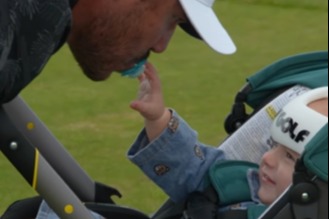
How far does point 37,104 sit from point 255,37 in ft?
5.93

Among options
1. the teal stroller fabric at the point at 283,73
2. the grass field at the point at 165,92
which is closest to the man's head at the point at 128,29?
the teal stroller fabric at the point at 283,73

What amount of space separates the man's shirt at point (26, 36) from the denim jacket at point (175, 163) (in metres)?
1.20

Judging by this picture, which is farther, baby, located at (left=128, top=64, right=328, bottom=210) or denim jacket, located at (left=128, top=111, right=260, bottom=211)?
denim jacket, located at (left=128, top=111, right=260, bottom=211)

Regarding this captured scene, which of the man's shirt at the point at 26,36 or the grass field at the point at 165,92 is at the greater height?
the man's shirt at the point at 26,36

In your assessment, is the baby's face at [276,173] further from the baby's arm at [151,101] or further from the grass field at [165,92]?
the grass field at [165,92]

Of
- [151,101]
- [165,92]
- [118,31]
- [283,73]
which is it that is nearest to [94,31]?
[118,31]

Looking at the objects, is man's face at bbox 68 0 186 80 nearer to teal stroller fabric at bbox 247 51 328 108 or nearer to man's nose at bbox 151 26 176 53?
man's nose at bbox 151 26 176 53

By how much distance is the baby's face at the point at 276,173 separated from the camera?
3297 mm

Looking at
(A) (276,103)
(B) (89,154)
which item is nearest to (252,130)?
(A) (276,103)

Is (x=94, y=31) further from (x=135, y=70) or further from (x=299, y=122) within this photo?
(x=299, y=122)

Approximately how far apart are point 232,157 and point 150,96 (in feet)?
1.33

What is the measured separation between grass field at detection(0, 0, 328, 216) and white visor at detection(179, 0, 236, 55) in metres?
1.96

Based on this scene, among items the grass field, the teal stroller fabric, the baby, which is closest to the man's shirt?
the baby

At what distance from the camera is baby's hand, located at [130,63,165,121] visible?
3395 mm
